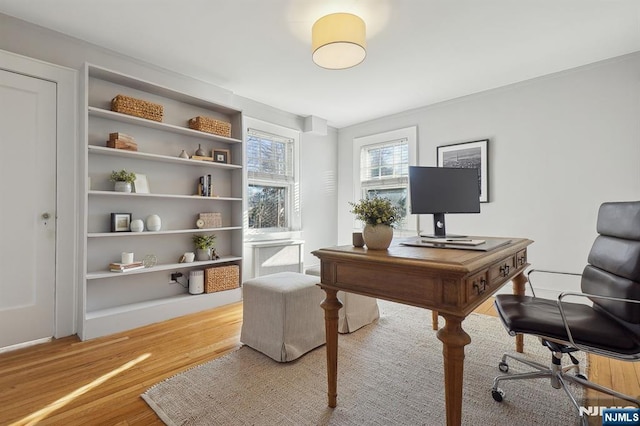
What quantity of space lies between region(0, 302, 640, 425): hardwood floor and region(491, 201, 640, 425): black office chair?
0.57 meters

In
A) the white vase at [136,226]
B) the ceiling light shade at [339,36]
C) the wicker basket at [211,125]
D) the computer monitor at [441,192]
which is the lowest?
the white vase at [136,226]

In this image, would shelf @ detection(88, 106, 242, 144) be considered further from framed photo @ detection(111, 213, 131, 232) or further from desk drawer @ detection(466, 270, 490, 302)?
desk drawer @ detection(466, 270, 490, 302)

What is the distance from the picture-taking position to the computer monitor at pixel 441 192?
2.00m

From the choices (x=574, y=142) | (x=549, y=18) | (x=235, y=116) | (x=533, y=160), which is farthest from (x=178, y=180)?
(x=574, y=142)

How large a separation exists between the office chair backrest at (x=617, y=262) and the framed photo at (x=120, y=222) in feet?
11.5

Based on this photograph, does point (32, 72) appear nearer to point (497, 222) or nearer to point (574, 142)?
point (497, 222)

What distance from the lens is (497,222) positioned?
358 cm

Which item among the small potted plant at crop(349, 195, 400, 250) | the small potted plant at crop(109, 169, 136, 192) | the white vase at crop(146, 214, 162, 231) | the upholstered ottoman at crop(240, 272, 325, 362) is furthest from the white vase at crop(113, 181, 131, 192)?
the small potted plant at crop(349, 195, 400, 250)

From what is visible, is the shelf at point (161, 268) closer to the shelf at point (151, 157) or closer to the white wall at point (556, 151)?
the shelf at point (151, 157)

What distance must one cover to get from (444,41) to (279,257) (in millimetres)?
3019

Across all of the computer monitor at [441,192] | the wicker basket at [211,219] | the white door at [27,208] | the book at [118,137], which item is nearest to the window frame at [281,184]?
the wicker basket at [211,219]

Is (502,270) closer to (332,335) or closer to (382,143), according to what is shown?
(332,335)

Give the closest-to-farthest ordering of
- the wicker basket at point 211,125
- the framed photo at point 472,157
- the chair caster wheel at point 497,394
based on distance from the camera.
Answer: the chair caster wheel at point 497,394 < the wicker basket at point 211,125 < the framed photo at point 472,157

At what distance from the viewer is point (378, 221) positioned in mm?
1513
